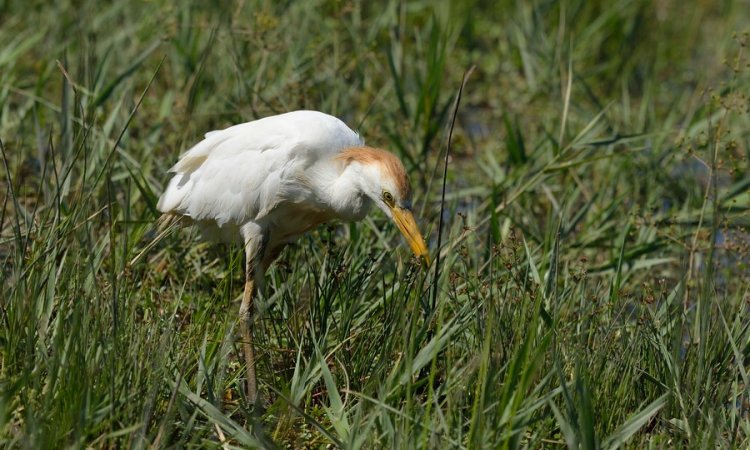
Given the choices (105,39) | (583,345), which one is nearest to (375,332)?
(583,345)

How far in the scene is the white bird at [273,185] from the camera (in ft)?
14.1

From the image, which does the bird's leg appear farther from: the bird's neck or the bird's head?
the bird's head

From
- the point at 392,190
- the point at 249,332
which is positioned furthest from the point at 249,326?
the point at 392,190

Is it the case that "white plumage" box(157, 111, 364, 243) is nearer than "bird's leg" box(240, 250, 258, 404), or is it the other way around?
"bird's leg" box(240, 250, 258, 404)

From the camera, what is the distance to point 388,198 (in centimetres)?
418

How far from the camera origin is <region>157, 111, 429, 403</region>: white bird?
14.1 feet

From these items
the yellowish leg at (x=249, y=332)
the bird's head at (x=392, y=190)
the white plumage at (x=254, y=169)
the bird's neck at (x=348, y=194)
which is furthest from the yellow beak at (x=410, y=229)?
the yellowish leg at (x=249, y=332)

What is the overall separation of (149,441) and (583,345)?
4.46ft

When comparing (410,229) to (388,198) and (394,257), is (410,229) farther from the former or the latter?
(394,257)

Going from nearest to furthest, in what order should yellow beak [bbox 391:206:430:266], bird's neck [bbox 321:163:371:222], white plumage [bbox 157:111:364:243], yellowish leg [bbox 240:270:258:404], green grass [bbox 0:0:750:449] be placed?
green grass [bbox 0:0:750:449] < yellowish leg [bbox 240:270:258:404] < yellow beak [bbox 391:206:430:266] < bird's neck [bbox 321:163:371:222] < white plumage [bbox 157:111:364:243]

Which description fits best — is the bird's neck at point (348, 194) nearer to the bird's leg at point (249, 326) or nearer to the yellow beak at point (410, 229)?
the yellow beak at point (410, 229)

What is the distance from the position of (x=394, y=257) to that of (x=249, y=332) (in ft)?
2.45

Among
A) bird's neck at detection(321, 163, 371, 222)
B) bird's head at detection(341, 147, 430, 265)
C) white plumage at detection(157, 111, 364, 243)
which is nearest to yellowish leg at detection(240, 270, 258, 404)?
white plumage at detection(157, 111, 364, 243)

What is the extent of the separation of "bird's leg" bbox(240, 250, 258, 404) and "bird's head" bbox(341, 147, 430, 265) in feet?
2.04
